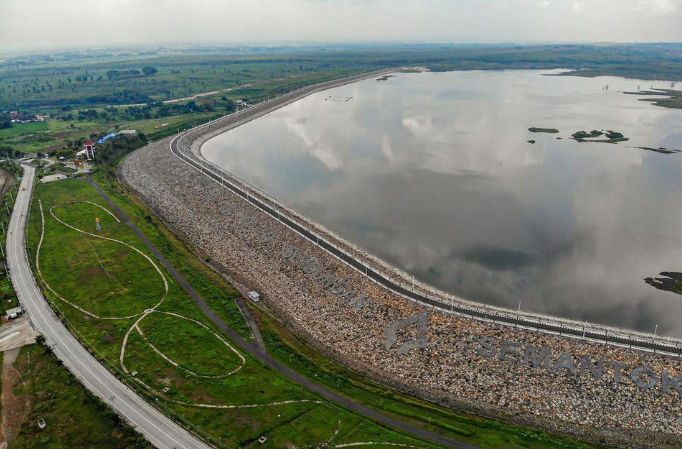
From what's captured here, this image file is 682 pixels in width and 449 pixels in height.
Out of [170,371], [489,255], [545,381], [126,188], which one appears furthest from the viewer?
[126,188]

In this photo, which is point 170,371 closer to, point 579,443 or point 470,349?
point 470,349

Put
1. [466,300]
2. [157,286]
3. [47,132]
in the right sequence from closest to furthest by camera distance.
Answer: [466,300]
[157,286]
[47,132]

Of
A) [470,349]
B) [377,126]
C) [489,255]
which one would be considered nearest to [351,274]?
[470,349]

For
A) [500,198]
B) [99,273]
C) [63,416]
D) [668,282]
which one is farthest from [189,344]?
[500,198]

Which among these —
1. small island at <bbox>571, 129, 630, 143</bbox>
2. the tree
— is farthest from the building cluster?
the tree

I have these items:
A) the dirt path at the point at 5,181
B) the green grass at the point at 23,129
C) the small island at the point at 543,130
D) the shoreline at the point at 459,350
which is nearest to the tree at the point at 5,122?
the green grass at the point at 23,129

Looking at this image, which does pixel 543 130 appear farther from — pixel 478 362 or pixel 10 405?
pixel 10 405
